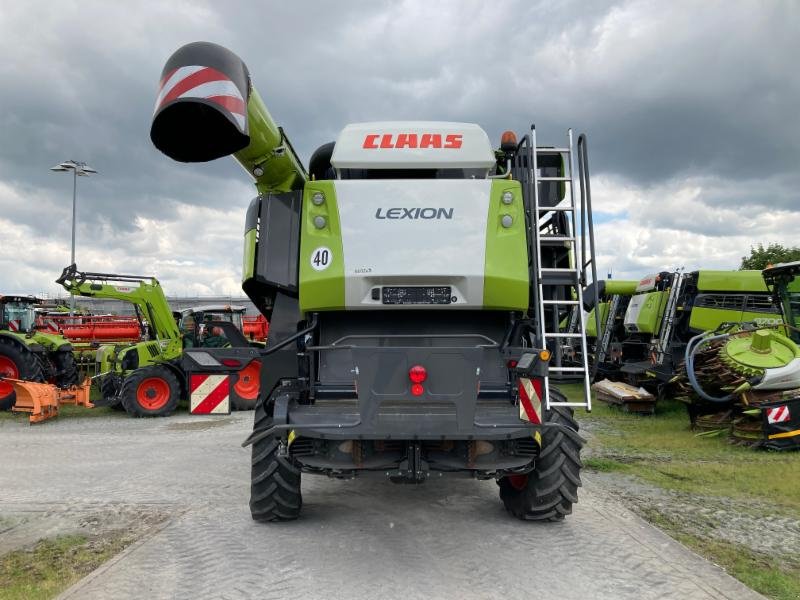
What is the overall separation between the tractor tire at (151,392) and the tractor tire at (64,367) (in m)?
2.74

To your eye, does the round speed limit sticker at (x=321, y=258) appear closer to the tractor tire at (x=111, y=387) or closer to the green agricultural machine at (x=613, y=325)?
the tractor tire at (x=111, y=387)

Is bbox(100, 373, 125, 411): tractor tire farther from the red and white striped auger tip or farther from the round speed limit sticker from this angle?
the red and white striped auger tip

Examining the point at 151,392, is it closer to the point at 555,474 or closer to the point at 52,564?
the point at 52,564

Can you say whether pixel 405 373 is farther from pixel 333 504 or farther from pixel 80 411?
pixel 80 411

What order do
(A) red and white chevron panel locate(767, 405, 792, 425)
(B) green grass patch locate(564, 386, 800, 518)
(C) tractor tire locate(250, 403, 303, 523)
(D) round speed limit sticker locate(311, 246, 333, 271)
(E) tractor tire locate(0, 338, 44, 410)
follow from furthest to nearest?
1. (E) tractor tire locate(0, 338, 44, 410)
2. (A) red and white chevron panel locate(767, 405, 792, 425)
3. (B) green grass patch locate(564, 386, 800, 518)
4. (C) tractor tire locate(250, 403, 303, 523)
5. (D) round speed limit sticker locate(311, 246, 333, 271)

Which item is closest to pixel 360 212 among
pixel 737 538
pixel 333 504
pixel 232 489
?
pixel 333 504

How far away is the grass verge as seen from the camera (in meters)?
4.29

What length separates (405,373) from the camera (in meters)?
4.06

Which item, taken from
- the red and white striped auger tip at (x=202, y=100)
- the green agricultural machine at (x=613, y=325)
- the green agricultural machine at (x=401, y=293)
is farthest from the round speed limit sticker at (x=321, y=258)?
the green agricultural machine at (x=613, y=325)

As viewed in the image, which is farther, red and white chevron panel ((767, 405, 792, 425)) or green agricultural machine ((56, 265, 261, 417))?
green agricultural machine ((56, 265, 261, 417))

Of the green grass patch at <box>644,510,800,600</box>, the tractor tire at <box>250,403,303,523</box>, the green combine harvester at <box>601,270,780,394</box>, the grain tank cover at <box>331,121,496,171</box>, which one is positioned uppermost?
the grain tank cover at <box>331,121,496,171</box>

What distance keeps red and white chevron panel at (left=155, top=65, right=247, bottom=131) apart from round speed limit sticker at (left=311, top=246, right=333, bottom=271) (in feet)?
3.72

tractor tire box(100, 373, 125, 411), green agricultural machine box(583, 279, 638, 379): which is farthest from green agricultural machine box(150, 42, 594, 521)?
green agricultural machine box(583, 279, 638, 379)

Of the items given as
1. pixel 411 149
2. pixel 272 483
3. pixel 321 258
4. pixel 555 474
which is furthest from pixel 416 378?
pixel 411 149
